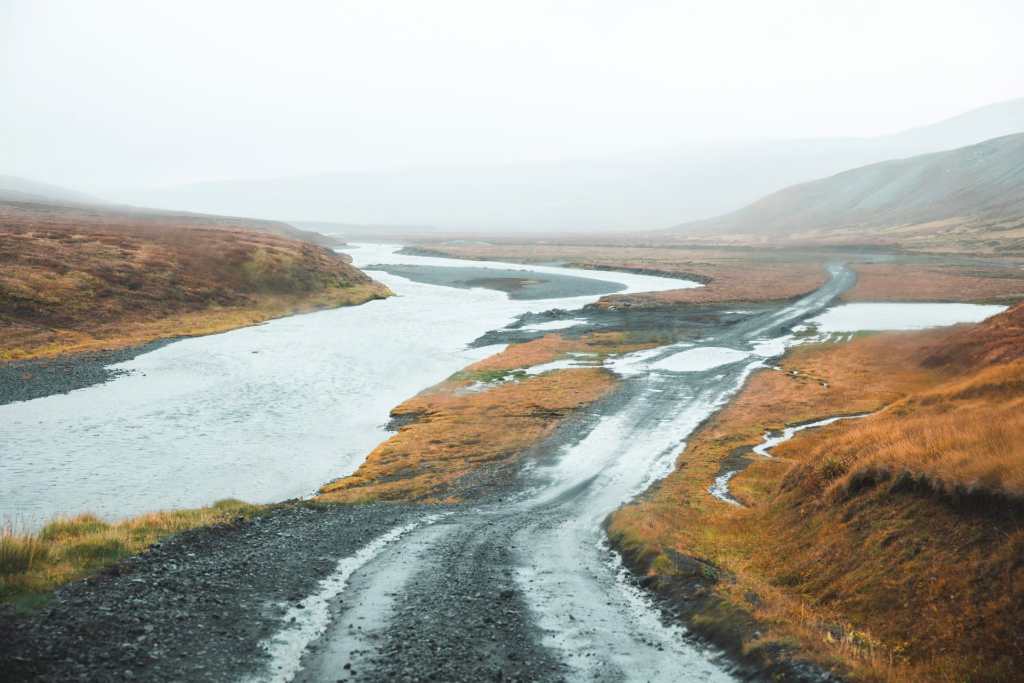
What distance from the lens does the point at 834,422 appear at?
42.4m

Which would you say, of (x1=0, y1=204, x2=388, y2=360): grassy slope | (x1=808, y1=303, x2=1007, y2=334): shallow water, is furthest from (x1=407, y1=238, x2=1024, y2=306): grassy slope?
(x1=0, y1=204, x2=388, y2=360): grassy slope

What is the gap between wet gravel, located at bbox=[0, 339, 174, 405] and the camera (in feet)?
153

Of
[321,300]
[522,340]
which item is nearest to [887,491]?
[522,340]

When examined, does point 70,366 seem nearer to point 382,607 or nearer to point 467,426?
point 467,426

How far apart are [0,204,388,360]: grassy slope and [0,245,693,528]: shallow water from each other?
8183 mm

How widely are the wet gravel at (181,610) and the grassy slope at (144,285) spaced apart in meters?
45.5

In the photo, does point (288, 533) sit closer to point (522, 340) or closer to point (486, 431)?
point (486, 431)

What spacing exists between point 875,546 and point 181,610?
1732cm

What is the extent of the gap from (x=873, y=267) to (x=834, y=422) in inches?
4693

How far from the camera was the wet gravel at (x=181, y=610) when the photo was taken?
14.3m

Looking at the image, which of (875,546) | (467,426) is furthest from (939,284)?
(875,546)

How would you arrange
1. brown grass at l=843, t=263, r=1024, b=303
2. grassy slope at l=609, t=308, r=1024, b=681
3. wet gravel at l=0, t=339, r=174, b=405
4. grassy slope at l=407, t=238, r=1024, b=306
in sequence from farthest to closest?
grassy slope at l=407, t=238, r=1024, b=306
brown grass at l=843, t=263, r=1024, b=303
wet gravel at l=0, t=339, r=174, b=405
grassy slope at l=609, t=308, r=1024, b=681

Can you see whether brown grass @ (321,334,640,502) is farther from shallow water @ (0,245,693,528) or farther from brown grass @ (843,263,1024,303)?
brown grass @ (843,263,1024,303)

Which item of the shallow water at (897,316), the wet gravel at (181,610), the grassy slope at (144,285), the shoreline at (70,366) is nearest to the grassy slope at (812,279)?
the shallow water at (897,316)
